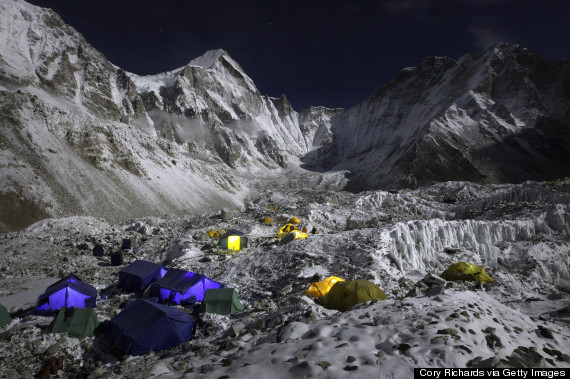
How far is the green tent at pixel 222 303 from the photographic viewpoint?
13.4m

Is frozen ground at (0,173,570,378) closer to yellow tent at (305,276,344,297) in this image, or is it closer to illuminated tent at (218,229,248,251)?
yellow tent at (305,276,344,297)

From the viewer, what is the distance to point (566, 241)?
59.9ft

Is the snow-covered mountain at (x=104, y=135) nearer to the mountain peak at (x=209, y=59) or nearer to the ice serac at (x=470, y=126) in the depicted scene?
the mountain peak at (x=209, y=59)

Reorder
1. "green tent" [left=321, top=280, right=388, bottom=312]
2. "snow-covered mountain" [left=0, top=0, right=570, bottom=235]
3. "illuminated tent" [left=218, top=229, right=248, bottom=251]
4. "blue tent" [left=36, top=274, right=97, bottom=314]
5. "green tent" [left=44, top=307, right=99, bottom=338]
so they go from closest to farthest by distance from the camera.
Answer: "green tent" [left=321, top=280, right=388, bottom=312]
"green tent" [left=44, top=307, right=99, bottom=338]
"blue tent" [left=36, top=274, right=97, bottom=314]
"illuminated tent" [left=218, top=229, right=248, bottom=251]
"snow-covered mountain" [left=0, top=0, right=570, bottom=235]

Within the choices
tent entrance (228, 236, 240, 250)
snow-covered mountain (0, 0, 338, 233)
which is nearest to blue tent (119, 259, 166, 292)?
tent entrance (228, 236, 240, 250)

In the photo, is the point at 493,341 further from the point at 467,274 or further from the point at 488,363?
the point at 467,274

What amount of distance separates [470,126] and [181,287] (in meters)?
118

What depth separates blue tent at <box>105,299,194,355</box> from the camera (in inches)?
412

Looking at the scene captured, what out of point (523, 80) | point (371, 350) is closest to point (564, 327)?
point (371, 350)

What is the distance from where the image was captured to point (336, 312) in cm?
1039

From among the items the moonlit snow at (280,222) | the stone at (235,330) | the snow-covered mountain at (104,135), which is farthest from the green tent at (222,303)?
the snow-covered mountain at (104,135)

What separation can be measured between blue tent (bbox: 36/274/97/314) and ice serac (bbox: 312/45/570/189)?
87433 mm

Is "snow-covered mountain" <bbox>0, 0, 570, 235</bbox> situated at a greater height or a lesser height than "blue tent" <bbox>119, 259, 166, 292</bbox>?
greater

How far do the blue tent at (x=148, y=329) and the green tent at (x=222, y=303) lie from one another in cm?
179
